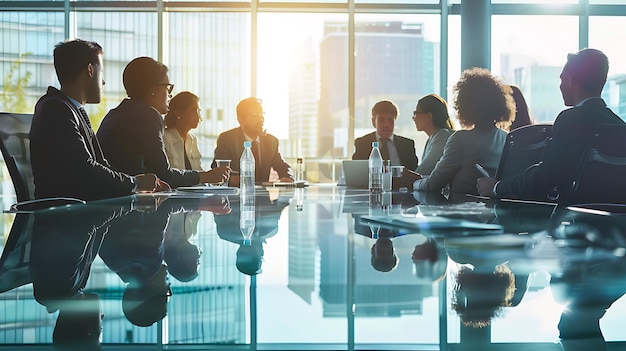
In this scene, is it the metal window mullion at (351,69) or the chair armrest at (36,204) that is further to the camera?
the metal window mullion at (351,69)

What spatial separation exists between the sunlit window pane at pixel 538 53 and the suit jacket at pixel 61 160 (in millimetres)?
6116

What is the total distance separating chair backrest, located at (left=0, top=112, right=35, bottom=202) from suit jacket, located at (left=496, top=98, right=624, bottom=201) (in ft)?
7.10

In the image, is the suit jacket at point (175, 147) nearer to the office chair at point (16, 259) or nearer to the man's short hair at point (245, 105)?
the man's short hair at point (245, 105)

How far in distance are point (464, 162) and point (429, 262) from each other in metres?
2.62

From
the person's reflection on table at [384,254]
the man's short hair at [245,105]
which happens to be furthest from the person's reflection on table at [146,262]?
the man's short hair at [245,105]

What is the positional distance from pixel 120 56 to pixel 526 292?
7862 mm

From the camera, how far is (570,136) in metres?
2.16

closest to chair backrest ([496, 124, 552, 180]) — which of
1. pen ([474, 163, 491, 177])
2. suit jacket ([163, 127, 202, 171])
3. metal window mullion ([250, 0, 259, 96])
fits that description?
pen ([474, 163, 491, 177])

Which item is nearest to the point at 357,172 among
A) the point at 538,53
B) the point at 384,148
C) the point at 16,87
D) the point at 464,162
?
the point at 464,162

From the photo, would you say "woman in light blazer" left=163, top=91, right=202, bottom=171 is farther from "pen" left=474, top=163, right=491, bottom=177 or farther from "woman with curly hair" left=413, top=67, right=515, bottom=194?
"pen" left=474, top=163, right=491, bottom=177

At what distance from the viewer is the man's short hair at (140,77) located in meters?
3.43

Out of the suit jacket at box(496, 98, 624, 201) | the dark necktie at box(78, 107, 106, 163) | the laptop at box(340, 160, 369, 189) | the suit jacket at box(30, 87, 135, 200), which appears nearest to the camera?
the suit jacket at box(496, 98, 624, 201)

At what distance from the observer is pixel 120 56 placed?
769 cm

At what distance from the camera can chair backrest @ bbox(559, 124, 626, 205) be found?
1.96 m
